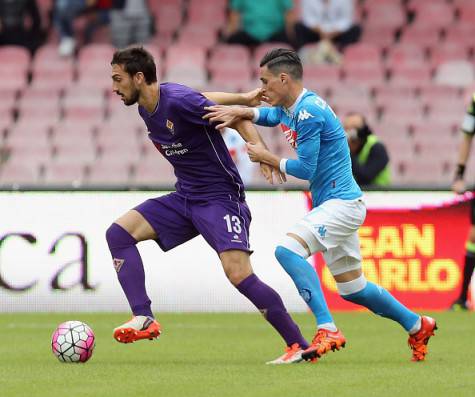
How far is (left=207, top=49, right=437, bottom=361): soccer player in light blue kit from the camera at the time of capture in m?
8.14

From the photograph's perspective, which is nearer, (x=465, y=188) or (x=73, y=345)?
(x=73, y=345)

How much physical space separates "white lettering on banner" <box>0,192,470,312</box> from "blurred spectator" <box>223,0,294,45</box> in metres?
5.81

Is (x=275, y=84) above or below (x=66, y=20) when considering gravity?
above

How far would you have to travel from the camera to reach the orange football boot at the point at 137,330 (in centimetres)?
834

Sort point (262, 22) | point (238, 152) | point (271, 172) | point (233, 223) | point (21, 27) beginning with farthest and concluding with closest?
point (21, 27) < point (262, 22) < point (238, 152) < point (233, 223) < point (271, 172)

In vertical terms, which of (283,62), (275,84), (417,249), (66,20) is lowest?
(417,249)

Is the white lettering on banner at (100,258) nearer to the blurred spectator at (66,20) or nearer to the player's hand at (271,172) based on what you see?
the player's hand at (271,172)

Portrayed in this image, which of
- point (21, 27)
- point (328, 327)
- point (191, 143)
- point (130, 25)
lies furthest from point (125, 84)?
point (21, 27)

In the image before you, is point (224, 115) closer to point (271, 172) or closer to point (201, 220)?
point (271, 172)

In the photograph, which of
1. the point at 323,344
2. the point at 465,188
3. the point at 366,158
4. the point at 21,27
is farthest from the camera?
the point at 21,27

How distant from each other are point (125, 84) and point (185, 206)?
34.9 inches

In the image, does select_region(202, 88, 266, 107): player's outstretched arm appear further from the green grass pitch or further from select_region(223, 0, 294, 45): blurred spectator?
select_region(223, 0, 294, 45): blurred spectator

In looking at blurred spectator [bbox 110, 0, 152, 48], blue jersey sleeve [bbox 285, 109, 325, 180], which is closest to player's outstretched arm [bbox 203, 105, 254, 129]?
blue jersey sleeve [bbox 285, 109, 325, 180]

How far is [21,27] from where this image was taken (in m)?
19.0
